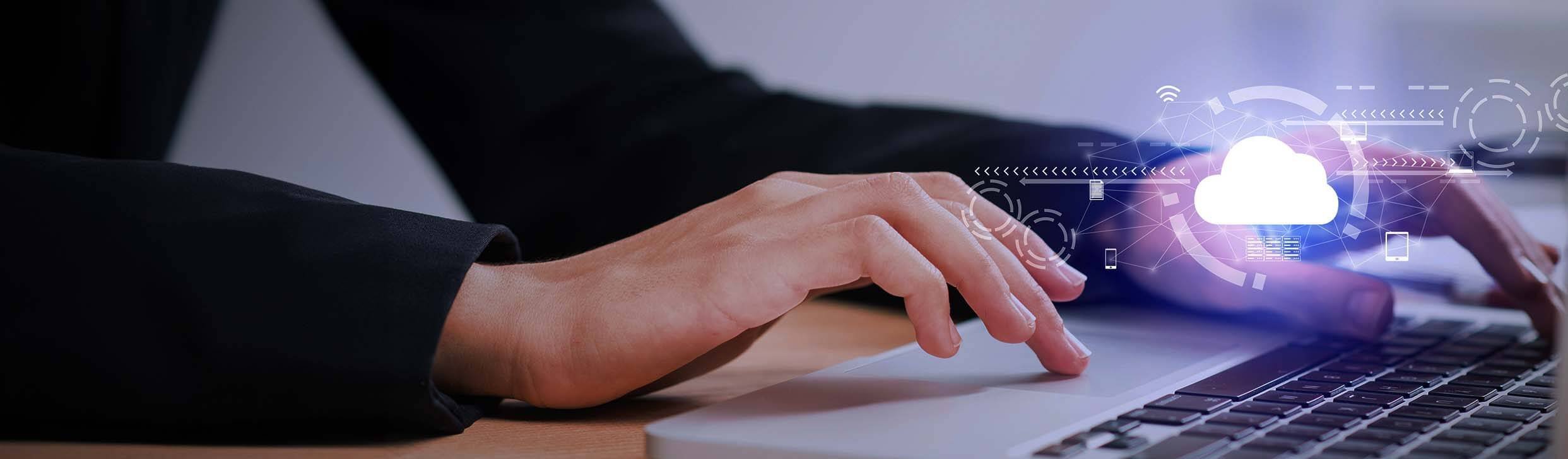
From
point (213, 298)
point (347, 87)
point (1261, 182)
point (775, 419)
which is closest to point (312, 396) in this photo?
point (213, 298)

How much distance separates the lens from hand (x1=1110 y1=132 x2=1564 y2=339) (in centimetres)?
50

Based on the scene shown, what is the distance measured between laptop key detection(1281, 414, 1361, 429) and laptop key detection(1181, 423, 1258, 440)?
2 cm

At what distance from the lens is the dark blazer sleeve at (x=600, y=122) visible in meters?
0.73

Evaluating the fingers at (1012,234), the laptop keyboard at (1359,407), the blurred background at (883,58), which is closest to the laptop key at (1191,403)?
the laptop keyboard at (1359,407)

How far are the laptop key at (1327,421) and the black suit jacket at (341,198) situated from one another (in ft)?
0.58

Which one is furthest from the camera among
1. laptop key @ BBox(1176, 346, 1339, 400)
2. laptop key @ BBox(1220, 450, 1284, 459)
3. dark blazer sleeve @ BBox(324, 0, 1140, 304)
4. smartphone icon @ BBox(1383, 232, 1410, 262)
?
dark blazer sleeve @ BBox(324, 0, 1140, 304)

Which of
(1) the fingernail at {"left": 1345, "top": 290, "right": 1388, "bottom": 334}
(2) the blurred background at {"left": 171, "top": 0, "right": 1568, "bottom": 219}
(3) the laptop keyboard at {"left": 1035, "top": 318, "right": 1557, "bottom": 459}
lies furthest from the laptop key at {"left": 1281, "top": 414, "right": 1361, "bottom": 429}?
(2) the blurred background at {"left": 171, "top": 0, "right": 1568, "bottom": 219}

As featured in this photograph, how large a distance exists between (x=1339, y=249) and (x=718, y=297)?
0.32m

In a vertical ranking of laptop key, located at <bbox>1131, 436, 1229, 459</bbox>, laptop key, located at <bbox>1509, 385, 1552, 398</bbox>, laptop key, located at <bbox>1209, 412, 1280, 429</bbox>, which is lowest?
laptop key, located at <bbox>1131, 436, 1229, 459</bbox>

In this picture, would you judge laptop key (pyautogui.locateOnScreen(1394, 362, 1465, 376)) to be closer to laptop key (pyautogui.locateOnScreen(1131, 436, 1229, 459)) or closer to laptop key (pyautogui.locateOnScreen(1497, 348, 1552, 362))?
laptop key (pyautogui.locateOnScreen(1497, 348, 1552, 362))

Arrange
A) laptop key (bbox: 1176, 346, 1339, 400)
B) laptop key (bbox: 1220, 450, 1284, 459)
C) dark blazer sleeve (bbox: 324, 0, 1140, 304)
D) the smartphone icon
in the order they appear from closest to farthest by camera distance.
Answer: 1. laptop key (bbox: 1220, 450, 1284, 459)
2. laptop key (bbox: 1176, 346, 1339, 400)
3. the smartphone icon
4. dark blazer sleeve (bbox: 324, 0, 1140, 304)

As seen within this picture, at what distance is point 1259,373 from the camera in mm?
451

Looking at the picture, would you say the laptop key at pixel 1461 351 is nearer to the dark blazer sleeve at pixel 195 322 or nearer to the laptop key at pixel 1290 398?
the laptop key at pixel 1290 398

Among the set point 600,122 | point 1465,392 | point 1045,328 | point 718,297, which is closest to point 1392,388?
point 1465,392
